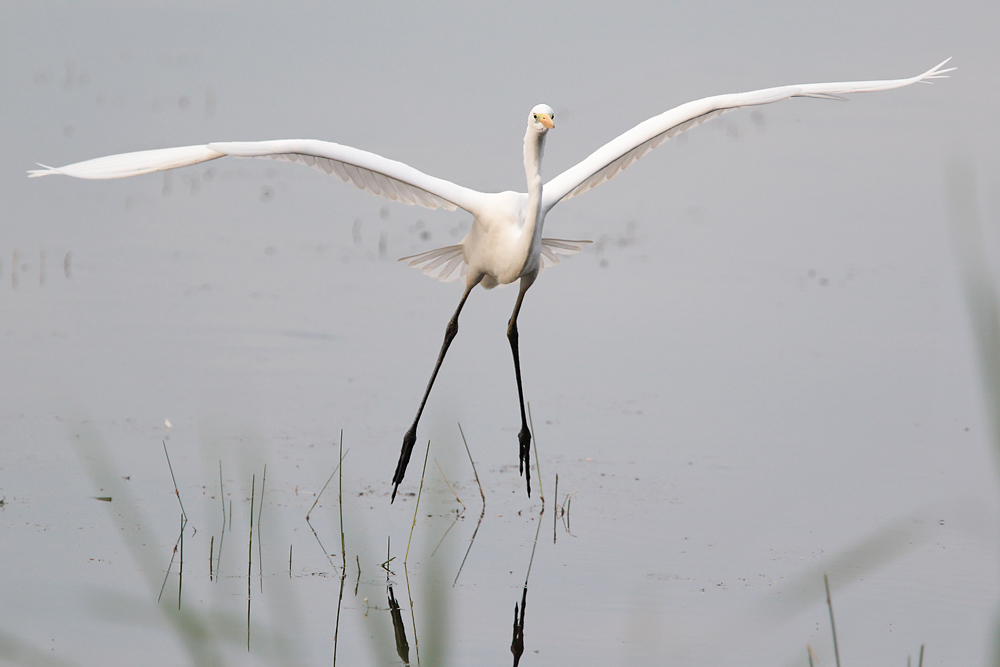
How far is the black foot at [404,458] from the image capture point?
17.3 ft

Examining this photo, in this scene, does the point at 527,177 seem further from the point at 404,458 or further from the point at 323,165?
the point at 404,458

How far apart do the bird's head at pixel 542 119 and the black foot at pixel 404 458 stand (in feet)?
4.90

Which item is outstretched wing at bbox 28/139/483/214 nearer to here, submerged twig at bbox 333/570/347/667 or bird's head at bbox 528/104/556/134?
bird's head at bbox 528/104/556/134

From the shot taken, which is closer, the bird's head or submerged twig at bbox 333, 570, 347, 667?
submerged twig at bbox 333, 570, 347, 667

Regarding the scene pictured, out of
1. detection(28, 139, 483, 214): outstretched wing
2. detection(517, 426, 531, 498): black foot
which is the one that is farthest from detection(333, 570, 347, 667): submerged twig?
detection(28, 139, 483, 214): outstretched wing

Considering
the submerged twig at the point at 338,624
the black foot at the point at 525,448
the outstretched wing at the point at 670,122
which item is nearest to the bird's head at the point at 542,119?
the outstretched wing at the point at 670,122

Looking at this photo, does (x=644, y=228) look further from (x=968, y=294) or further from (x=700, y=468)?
(x=968, y=294)

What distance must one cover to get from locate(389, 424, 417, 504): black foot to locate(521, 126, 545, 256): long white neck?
1.03m

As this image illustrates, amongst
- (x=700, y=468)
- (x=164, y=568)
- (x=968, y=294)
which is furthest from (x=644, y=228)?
(x=968, y=294)

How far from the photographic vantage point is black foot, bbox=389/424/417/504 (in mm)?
5277

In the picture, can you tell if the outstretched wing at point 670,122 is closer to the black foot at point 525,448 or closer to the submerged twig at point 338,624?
the black foot at point 525,448

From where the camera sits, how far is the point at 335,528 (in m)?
4.84

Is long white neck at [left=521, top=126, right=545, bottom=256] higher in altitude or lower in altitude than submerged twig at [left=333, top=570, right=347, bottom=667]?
higher

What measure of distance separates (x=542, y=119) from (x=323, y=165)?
98 cm
